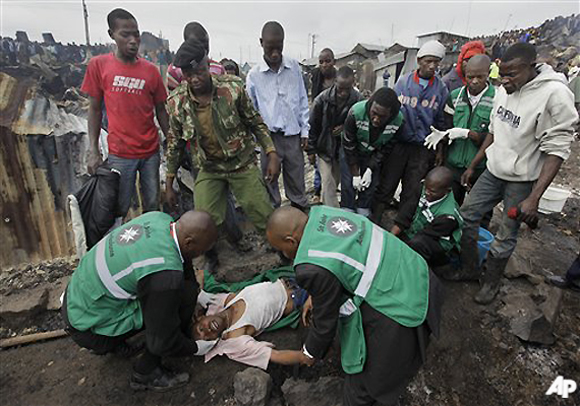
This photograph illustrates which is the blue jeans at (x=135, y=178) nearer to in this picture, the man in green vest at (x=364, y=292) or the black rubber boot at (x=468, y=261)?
the man in green vest at (x=364, y=292)

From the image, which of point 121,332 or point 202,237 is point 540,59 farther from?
point 121,332

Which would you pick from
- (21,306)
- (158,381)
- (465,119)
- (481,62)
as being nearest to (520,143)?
(465,119)

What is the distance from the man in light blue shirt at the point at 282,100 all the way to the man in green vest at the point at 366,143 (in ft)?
1.67

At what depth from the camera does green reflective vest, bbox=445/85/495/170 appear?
3297mm

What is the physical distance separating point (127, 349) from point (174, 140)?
5.74 ft

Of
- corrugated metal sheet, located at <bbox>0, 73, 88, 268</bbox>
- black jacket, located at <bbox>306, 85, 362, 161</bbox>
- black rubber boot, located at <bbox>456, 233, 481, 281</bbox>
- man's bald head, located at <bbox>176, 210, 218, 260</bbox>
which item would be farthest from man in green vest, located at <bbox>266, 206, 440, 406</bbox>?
corrugated metal sheet, located at <bbox>0, 73, 88, 268</bbox>

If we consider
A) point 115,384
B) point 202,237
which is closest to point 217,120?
point 202,237

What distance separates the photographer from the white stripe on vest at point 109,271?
1.90 meters

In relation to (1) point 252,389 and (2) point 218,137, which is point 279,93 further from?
(1) point 252,389

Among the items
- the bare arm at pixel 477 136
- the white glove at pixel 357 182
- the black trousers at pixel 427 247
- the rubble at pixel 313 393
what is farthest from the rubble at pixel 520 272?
the rubble at pixel 313 393

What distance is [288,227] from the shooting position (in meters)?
1.76

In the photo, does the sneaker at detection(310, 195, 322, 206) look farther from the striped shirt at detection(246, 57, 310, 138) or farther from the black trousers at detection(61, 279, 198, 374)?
the black trousers at detection(61, 279, 198, 374)

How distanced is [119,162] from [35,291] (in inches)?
53.7

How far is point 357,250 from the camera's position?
1.67 metres
